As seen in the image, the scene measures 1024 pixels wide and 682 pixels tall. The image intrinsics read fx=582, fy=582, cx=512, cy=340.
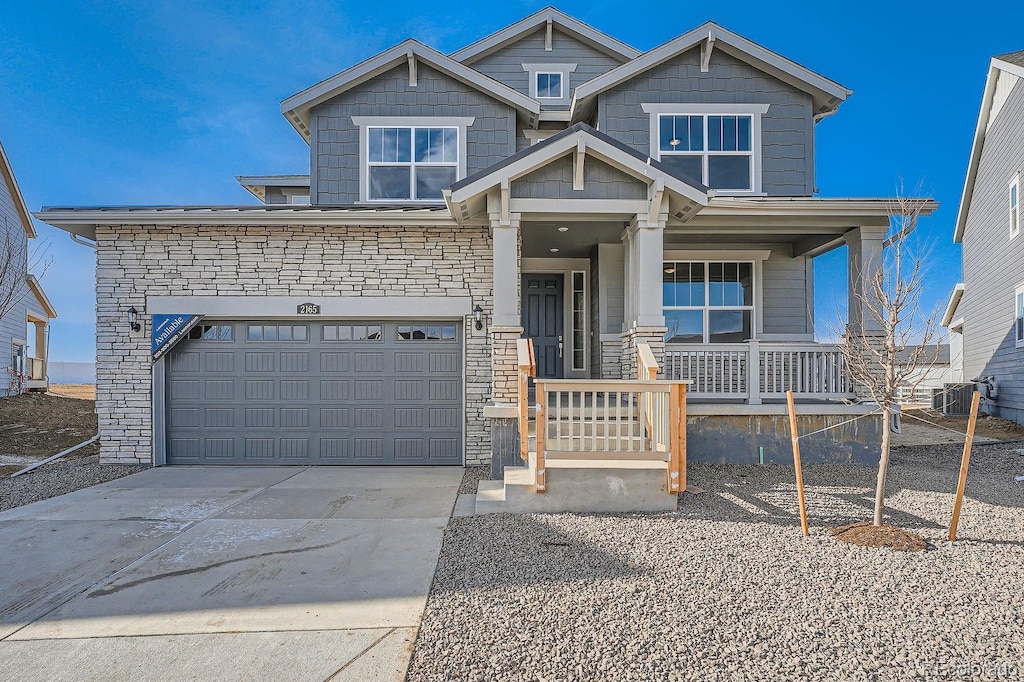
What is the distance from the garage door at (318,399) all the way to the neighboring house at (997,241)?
12629mm

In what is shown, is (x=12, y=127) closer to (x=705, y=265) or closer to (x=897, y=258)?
(x=705, y=265)

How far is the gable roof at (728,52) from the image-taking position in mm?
10531

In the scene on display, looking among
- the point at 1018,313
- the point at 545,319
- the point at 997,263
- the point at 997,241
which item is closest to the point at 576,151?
the point at 545,319

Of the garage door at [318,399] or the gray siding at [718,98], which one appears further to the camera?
the gray siding at [718,98]

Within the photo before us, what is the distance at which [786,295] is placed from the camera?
10539 millimetres

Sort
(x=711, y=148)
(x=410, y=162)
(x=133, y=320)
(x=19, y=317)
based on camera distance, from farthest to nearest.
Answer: (x=19, y=317), (x=410, y=162), (x=711, y=148), (x=133, y=320)

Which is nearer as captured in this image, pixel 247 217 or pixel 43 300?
pixel 247 217

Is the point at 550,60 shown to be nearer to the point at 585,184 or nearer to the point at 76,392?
the point at 585,184

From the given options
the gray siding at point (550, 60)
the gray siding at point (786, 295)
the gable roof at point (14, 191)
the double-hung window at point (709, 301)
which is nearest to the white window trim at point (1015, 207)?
the gray siding at point (786, 295)

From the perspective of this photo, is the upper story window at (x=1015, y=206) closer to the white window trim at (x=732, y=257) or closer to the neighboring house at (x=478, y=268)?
the neighboring house at (x=478, y=268)

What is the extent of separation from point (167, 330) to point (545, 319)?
6281 mm

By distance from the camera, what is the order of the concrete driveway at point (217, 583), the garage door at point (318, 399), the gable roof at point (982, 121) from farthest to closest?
the gable roof at point (982, 121), the garage door at point (318, 399), the concrete driveway at point (217, 583)

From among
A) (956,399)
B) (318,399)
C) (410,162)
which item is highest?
(410,162)

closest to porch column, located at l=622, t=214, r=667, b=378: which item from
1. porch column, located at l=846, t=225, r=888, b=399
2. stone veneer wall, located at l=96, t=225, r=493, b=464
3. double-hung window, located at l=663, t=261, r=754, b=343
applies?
stone veneer wall, located at l=96, t=225, r=493, b=464
